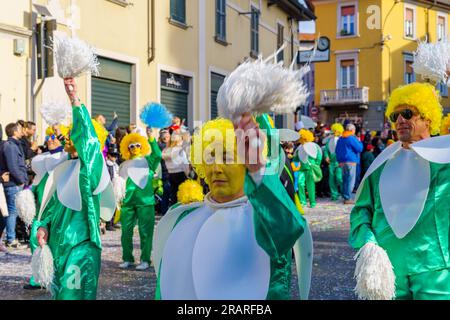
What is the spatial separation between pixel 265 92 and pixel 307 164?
11846 mm

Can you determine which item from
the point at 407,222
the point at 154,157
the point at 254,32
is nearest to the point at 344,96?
the point at 254,32

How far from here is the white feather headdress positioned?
7.30 feet

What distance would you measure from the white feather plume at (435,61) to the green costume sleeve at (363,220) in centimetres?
78

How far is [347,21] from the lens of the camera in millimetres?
38750

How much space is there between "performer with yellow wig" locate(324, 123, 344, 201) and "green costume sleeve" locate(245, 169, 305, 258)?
13.0m

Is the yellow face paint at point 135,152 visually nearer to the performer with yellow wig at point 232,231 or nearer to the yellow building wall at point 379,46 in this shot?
the performer with yellow wig at point 232,231

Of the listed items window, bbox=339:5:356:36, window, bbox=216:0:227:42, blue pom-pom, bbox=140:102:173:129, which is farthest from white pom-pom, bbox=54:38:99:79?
window, bbox=339:5:356:36

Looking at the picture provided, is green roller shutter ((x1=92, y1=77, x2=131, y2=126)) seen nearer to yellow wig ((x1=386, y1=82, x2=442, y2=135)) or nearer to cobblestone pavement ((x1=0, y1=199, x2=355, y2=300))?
cobblestone pavement ((x1=0, y1=199, x2=355, y2=300))

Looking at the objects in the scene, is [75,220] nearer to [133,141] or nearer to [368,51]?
[133,141]

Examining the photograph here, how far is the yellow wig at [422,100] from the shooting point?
12.1 feet

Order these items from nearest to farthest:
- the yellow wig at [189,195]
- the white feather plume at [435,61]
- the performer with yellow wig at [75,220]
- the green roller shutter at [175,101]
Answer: the yellow wig at [189,195]
the white feather plume at [435,61]
the performer with yellow wig at [75,220]
the green roller shutter at [175,101]

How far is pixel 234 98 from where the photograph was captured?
226cm

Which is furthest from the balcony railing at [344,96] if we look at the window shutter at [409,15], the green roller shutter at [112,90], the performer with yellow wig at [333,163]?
the green roller shutter at [112,90]
